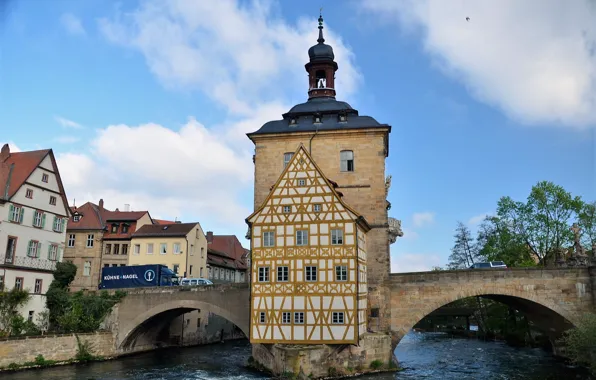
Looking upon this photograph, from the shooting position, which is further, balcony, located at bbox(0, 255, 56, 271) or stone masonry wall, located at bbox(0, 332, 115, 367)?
balcony, located at bbox(0, 255, 56, 271)

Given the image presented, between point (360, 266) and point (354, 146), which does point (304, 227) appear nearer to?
point (360, 266)

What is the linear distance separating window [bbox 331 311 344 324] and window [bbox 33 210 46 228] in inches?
792

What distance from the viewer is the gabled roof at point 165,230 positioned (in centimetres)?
4374

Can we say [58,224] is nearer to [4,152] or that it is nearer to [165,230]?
[4,152]

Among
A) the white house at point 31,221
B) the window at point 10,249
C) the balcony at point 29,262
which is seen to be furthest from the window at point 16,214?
the balcony at point 29,262

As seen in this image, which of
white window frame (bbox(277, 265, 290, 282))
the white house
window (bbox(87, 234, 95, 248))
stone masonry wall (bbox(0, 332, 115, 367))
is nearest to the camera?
white window frame (bbox(277, 265, 290, 282))

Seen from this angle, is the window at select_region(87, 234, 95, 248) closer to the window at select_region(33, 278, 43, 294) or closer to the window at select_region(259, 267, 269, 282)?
the window at select_region(33, 278, 43, 294)

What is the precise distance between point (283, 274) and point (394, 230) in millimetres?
11731

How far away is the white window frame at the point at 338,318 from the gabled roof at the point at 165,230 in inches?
885

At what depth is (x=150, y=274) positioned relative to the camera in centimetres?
3444

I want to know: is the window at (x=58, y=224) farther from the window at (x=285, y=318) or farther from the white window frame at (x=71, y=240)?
the window at (x=285, y=318)

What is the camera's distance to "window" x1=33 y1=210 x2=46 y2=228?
106 feet

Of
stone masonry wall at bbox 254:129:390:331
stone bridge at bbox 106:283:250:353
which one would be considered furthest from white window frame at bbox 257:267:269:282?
stone masonry wall at bbox 254:129:390:331

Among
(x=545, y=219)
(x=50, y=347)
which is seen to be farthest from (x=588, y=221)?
(x=50, y=347)
